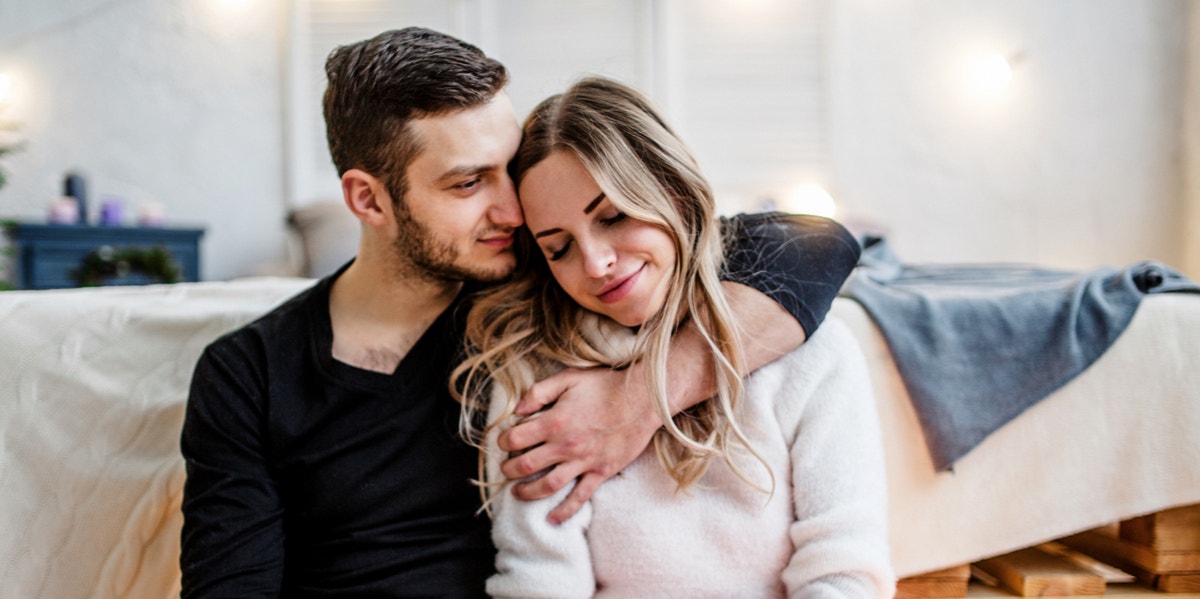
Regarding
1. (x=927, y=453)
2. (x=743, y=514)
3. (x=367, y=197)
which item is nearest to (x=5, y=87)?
(x=367, y=197)

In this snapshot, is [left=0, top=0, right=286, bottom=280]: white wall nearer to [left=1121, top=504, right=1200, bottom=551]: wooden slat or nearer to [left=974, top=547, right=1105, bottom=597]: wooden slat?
[left=974, top=547, right=1105, bottom=597]: wooden slat

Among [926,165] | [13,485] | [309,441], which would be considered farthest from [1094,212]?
[13,485]

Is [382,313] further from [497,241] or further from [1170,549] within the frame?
[1170,549]

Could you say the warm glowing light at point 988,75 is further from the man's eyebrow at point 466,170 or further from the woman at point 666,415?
the man's eyebrow at point 466,170

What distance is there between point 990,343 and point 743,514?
20.4 inches

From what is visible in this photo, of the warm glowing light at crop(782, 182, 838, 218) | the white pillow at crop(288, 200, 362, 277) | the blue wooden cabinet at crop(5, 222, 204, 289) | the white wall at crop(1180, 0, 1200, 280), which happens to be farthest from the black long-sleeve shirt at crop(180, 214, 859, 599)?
the white wall at crop(1180, 0, 1200, 280)

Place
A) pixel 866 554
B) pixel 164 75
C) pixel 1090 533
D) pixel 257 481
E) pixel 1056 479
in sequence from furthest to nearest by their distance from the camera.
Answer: pixel 164 75 < pixel 1090 533 < pixel 1056 479 < pixel 257 481 < pixel 866 554

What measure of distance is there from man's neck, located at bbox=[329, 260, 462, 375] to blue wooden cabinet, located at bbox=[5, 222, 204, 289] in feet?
9.23

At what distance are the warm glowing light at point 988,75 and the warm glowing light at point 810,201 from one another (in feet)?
3.37

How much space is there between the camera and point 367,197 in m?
1.17

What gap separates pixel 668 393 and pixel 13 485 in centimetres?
96

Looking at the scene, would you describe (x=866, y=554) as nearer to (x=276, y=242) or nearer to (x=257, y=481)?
→ (x=257, y=481)

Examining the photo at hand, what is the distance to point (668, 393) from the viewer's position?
102 centimetres

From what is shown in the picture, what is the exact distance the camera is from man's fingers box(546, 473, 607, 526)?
1.00 m
